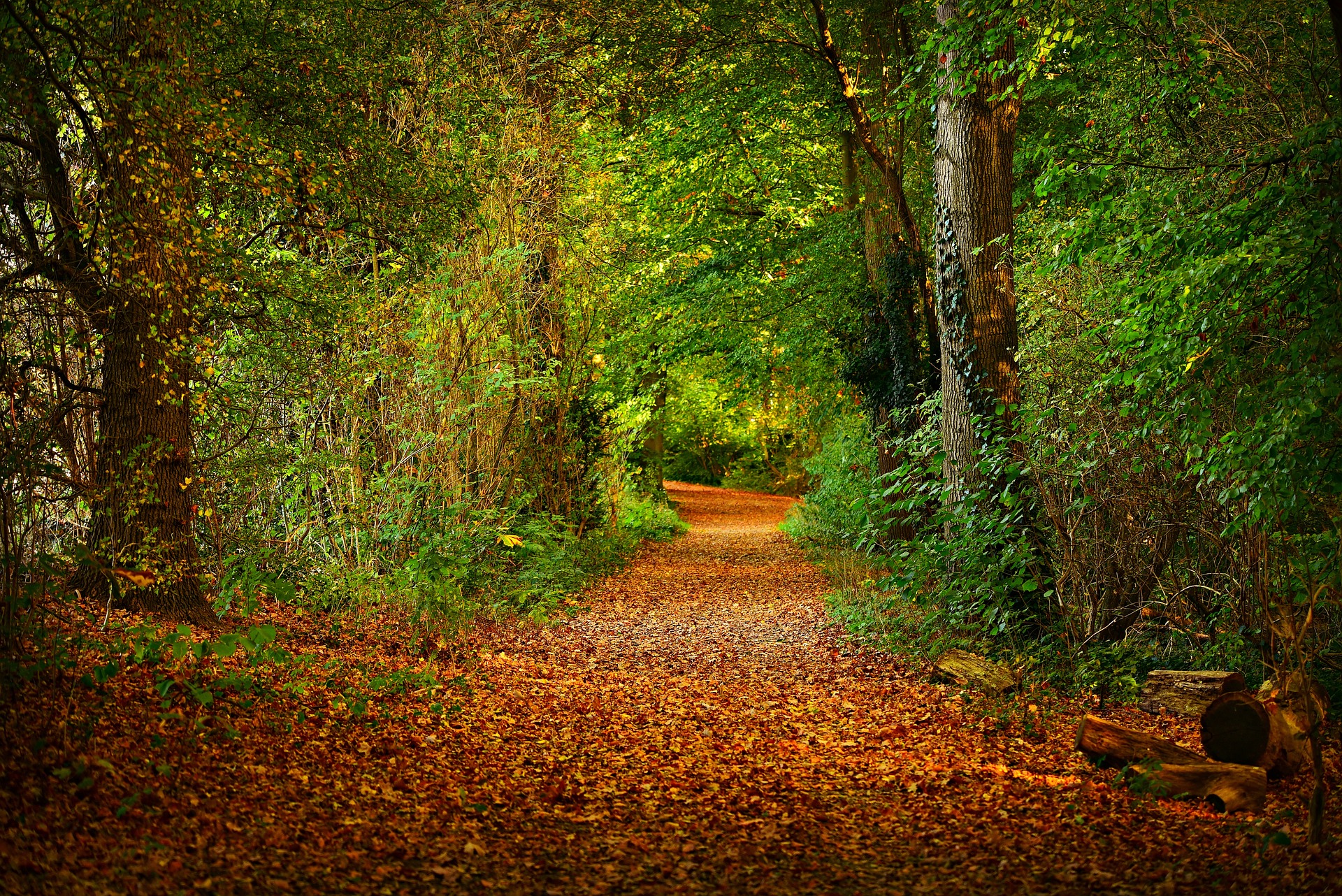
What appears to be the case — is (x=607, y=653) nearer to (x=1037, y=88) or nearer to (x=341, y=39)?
(x=341, y=39)

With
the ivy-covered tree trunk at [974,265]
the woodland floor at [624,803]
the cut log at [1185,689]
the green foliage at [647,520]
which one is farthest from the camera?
the green foliage at [647,520]

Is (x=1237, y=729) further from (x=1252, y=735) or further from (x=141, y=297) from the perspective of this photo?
(x=141, y=297)

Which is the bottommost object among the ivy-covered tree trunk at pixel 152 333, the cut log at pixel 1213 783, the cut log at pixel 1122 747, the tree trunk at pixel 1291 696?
the cut log at pixel 1213 783

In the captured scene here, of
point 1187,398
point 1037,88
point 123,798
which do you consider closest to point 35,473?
point 123,798

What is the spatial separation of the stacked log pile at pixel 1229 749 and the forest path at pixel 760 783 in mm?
203

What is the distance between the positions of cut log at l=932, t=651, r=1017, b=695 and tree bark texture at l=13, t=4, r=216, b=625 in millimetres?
5205

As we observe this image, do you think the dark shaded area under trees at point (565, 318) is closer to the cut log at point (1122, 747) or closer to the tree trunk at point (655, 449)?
the cut log at point (1122, 747)

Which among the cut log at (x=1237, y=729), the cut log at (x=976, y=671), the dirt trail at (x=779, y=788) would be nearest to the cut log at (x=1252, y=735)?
the cut log at (x=1237, y=729)

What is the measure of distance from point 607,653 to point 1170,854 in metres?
5.13

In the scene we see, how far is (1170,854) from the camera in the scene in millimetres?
4070

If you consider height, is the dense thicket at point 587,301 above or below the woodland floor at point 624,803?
above

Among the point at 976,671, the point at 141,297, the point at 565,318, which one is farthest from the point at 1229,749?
the point at 565,318

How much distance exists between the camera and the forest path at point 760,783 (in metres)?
3.89

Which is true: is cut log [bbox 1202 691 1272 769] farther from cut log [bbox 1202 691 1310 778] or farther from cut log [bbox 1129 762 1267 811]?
cut log [bbox 1129 762 1267 811]
